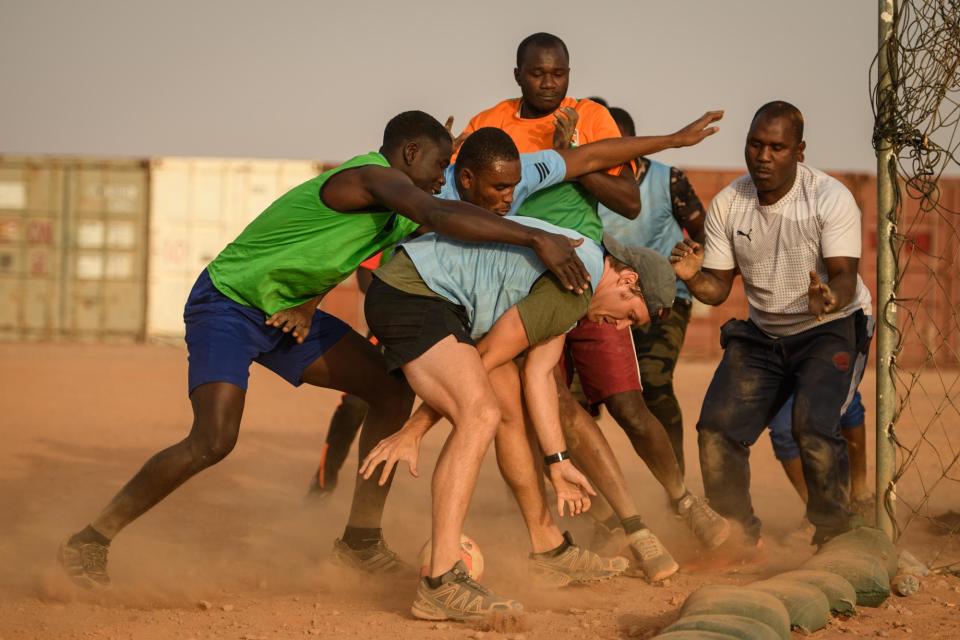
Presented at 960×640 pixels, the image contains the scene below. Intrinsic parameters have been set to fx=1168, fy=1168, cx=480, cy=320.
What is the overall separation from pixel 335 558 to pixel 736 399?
2.08 m

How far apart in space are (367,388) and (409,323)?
97cm

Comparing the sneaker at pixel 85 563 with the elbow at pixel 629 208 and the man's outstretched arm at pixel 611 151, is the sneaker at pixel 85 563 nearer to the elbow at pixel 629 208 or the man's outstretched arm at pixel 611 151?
the man's outstretched arm at pixel 611 151

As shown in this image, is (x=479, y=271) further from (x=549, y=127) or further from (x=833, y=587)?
(x=833, y=587)

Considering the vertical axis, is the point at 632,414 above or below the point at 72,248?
above

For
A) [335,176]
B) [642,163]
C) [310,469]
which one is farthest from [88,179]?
[335,176]

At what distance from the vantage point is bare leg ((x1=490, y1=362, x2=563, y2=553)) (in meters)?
5.09

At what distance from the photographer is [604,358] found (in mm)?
5828

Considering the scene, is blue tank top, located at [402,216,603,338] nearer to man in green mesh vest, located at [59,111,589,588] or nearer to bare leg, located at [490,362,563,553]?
man in green mesh vest, located at [59,111,589,588]

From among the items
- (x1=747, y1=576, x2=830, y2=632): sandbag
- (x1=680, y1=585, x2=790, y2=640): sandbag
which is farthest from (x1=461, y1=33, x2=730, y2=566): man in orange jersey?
(x1=680, y1=585, x2=790, y2=640): sandbag

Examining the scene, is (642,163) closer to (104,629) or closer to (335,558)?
(335,558)

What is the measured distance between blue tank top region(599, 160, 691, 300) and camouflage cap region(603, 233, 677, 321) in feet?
5.34

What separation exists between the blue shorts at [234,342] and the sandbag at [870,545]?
2428mm

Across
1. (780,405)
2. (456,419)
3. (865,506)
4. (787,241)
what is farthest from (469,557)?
(865,506)

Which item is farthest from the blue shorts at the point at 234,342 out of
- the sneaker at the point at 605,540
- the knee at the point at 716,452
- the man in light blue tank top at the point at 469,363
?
the knee at the point at 716,452
